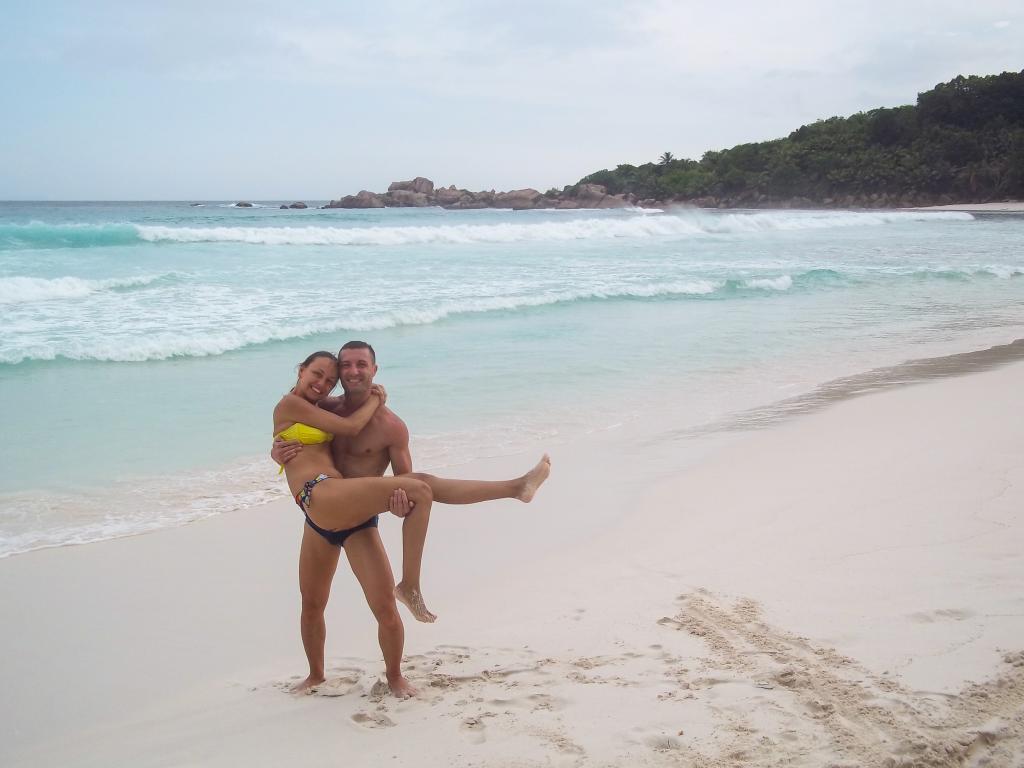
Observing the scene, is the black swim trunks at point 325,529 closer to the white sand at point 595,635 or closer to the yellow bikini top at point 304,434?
the yellow bikini top at point 304,434

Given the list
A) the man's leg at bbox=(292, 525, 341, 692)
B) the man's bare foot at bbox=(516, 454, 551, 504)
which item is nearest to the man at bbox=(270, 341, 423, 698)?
the man's leg at bbox=(292, 525, 341, 692)

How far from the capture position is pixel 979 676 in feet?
11.1

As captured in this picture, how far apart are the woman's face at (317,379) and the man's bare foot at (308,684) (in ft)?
4.21

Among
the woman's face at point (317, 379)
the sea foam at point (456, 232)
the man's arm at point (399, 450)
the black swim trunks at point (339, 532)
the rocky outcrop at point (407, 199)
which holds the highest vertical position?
the rocky outcrop at point (407, 199)

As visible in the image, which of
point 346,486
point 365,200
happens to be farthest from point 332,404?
point 365,200

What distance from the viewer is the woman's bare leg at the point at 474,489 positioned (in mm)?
3641

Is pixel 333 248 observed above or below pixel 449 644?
above

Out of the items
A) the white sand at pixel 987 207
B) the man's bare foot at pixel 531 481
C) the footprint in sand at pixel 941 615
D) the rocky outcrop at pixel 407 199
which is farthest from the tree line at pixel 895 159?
the man's bare foot at pixel 531 481

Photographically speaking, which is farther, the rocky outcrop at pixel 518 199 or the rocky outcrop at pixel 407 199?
the rocky outcrop at pixel 518 199

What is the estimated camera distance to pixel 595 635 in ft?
13.4

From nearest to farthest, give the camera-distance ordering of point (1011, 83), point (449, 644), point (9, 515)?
point (449, 644), point (9, 515), point (1011, 83)

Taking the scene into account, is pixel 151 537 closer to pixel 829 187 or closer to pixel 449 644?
pixel 449 644

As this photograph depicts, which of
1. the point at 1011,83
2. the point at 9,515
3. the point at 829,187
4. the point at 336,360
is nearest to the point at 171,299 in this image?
the point at 9,515

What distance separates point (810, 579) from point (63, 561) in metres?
4.56
